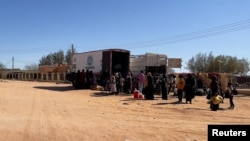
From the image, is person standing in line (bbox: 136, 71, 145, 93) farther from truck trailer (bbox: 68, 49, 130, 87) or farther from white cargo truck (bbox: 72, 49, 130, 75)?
white cargo truck (bbox: 72, 49, 130, 75)

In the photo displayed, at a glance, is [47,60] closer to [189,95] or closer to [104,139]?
[189,95]

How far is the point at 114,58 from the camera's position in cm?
3086

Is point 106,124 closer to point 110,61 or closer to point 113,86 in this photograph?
point 113,86

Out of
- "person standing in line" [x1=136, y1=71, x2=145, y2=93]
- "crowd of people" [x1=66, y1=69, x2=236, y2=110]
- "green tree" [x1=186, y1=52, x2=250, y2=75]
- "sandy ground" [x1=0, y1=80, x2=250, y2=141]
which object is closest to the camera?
"sandy ground" [x1=0, y1=80, x2=250, y2=141]

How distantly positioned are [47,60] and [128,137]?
11904 cm

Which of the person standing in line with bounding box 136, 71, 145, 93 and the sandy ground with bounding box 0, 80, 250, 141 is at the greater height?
the person standing in line with bounding box 136, 71, 145, 93

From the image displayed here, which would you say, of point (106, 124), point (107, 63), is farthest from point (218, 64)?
point (106, 124)

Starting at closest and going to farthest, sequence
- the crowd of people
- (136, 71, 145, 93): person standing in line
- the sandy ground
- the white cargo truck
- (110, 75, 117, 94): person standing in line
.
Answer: the sandy ground
the crowd of people
(136, 71, 145, 93): person standing in line
(110, 75, 117, 94): person standing in line
the white cargo truck

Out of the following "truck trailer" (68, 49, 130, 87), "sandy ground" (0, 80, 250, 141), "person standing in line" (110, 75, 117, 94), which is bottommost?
"sandy ground" (0, 80, 250, 141)

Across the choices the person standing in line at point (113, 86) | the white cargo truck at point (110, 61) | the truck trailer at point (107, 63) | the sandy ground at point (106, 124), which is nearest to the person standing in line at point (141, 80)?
the person standing in line at point (113, 86)

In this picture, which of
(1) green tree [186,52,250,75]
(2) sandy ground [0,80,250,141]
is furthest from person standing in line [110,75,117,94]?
(1) green tree [186,52,250,75]

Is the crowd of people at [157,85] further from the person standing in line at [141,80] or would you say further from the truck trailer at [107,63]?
the truck trailer at [107,63]

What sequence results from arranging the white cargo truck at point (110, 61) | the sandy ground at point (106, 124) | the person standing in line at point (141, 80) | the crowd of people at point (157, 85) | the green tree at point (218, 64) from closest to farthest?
the sandy ground at point (106, 124) → the crowd of people at point (157, 85) → the person standing in line at point (141, 80) → the white cargo truck at point (110, 61) → the green tree at point (218, 64)

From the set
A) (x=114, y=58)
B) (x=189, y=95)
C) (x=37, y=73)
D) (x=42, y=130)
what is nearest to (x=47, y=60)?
(x=37, y=73)
